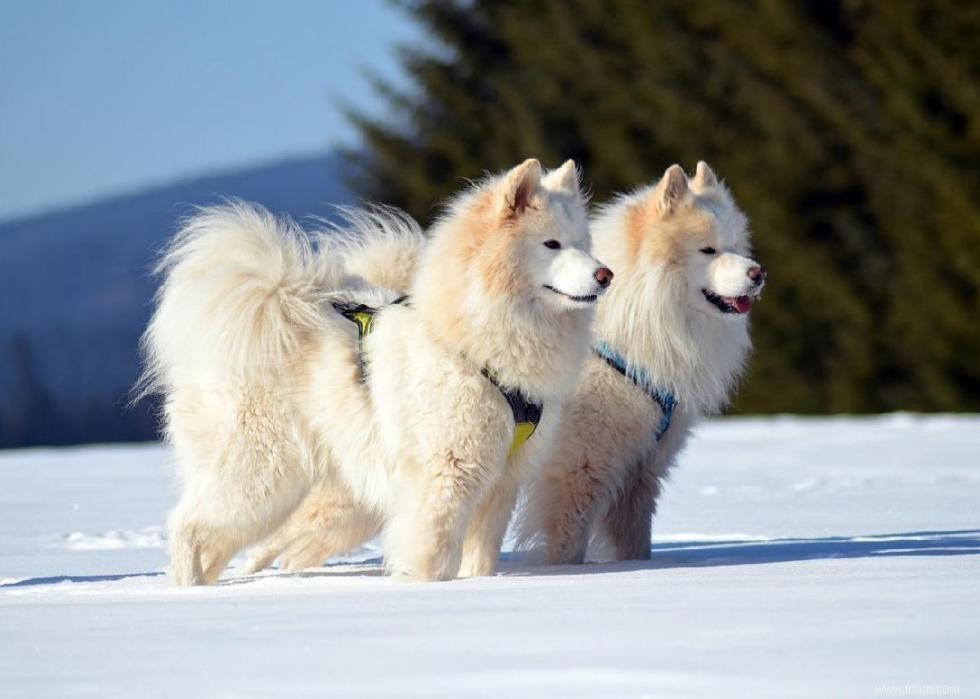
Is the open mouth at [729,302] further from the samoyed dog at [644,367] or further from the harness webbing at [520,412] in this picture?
the harness webbing at [520,412]

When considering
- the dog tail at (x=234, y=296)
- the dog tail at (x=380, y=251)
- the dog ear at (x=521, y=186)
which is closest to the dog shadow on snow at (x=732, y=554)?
the dog tail at (x=234, y=296)

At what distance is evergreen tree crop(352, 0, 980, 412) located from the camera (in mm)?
21484

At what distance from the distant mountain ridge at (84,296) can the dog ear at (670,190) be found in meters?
49.3

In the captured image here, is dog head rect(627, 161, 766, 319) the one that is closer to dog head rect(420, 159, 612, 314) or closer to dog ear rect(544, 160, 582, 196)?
dog ear rect(544, 160, 582, 196)

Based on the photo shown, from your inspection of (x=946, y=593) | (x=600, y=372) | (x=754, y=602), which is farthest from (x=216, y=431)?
(x=946, y=593)

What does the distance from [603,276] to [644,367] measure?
3.62ft

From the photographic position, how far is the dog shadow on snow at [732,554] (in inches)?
257

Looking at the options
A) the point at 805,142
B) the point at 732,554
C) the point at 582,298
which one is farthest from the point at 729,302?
the point at 805,142

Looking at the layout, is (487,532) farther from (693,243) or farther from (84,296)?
(84,296)

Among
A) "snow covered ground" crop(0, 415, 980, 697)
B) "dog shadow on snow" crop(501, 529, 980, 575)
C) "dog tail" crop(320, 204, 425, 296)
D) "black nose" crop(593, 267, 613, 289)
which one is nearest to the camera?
"snow covered ground" crop(0, 415, 980, 697)

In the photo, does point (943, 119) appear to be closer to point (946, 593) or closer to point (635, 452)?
point (635, 452)

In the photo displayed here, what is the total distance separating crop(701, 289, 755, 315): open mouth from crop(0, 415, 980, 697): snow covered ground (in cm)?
104

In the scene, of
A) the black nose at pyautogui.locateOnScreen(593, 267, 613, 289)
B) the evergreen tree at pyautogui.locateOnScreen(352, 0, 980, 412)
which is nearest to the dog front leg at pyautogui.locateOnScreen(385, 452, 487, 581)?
the black nose at pyautogui.locateOnScreen(593, 267, 613, 289)

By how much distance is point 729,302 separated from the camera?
23.3ft
